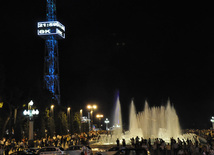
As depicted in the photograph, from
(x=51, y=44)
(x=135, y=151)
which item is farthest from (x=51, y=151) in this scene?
(x=51, y=44)

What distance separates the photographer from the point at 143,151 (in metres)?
13.7

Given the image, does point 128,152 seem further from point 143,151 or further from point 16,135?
point 16,135

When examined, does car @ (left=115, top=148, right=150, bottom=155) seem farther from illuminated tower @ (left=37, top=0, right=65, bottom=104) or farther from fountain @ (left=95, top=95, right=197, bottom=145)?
illuminated tower @ (left=37, top=0, right=65, bottom=104)

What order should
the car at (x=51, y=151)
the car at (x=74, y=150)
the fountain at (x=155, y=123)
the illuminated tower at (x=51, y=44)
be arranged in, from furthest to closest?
the illuminated tower at (x=51, y=44) < the fountain at (x=155, y=123) < the car at (x=74, y=150) < the car at (x=51, y=151)

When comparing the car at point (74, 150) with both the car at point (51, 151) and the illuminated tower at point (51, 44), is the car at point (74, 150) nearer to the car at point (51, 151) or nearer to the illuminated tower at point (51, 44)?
the car at point (51, 151)

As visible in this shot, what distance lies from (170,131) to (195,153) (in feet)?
89.6

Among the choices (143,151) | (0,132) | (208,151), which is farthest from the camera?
(0,132)

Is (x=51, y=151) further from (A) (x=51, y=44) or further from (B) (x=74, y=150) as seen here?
(A) (x=51, y=44)

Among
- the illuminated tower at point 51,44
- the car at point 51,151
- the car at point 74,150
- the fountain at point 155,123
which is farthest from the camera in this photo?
the illuminated tower at point 51,44

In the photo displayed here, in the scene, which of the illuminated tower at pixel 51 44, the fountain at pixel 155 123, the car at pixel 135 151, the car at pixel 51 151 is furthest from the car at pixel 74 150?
the illuminated tower at pixel 51 44

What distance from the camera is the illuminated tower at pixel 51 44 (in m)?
86.1

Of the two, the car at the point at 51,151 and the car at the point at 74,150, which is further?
the car at the point at 74,150

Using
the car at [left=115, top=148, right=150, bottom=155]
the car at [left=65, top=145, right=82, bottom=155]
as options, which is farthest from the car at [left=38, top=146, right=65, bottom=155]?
the car at [left=115, top=148, right=150, bottom=155]

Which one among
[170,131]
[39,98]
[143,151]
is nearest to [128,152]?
[143,151]
